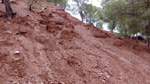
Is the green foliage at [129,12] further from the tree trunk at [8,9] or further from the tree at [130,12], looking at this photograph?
the tree trunk at [8,9]

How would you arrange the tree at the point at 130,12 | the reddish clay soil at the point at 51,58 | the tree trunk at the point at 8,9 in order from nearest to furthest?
the reddish clay soil at the point at 51,58, the tree trunk at the point at 8,9, the tree at the point at 130,12

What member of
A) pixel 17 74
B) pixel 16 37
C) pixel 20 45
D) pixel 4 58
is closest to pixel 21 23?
pixel 16 37

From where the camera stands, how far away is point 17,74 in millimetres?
2752

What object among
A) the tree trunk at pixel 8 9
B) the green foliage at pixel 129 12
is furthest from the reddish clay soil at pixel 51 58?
the green foliage at pixel 129 12

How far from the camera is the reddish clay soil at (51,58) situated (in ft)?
9.57

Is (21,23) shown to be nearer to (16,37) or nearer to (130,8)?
(16,37)

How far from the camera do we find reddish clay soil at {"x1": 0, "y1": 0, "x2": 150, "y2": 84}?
2.92m

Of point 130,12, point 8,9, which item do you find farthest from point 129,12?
point 8,9

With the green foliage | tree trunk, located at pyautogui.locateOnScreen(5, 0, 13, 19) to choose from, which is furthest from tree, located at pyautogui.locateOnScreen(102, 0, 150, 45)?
tree trunk, located at pyautogui.locateOnScreen(5, 0, 13, 19)

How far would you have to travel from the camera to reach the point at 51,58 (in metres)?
3.66

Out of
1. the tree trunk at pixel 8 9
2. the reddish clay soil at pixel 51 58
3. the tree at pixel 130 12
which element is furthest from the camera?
the tree at pixel 130 12

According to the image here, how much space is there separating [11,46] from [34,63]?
31.8 inches

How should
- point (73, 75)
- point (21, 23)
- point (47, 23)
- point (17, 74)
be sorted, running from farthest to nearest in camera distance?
point (47, 23) < point (21, 23) < point (73, 75) < point (17, 74)

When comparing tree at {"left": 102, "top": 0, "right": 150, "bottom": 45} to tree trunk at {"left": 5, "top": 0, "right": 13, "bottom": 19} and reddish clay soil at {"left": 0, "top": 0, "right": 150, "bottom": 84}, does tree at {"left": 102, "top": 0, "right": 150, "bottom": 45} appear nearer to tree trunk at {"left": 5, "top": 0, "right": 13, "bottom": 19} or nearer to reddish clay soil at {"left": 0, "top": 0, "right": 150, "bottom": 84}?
reddish clay soil at {"left": 0, "top": 0, "right": 150, "bottom": 84}
